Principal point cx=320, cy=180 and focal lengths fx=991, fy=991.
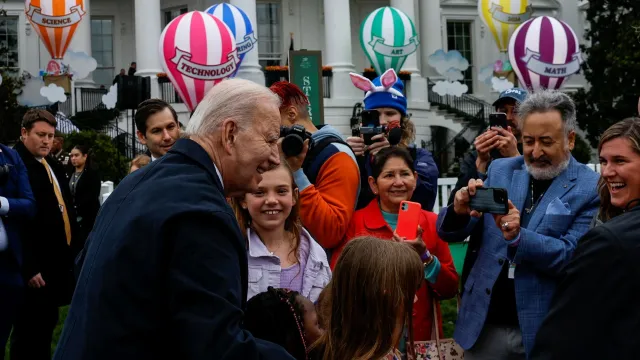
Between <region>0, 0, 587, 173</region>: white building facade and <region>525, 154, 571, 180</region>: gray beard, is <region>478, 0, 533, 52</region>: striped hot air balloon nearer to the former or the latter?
<region>0, 0, 587, 173</region>: white building facade

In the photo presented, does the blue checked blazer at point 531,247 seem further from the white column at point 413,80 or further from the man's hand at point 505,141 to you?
the white column at point 413,80

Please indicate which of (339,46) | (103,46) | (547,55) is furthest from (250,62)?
(547,55)

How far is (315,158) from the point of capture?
542cm

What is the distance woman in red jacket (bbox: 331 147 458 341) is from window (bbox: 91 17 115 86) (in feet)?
103

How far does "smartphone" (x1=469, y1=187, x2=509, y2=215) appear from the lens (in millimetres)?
4586

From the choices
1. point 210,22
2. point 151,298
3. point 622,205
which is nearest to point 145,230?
point 151,298

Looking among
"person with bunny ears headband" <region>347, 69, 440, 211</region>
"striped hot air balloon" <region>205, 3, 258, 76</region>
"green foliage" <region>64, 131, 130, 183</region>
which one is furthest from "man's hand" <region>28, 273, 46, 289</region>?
"green foliage" <region>64, 131, 130, 183</region>

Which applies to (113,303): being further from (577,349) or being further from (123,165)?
(123,165)

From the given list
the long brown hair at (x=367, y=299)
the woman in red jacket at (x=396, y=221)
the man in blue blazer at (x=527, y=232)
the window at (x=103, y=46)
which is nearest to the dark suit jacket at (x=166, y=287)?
the long brown hair at (x=367, y=299)

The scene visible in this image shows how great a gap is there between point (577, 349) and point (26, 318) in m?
5.29

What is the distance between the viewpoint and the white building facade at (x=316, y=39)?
32.6m

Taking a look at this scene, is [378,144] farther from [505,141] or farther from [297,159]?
[297,159]

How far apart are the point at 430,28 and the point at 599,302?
1339 inches

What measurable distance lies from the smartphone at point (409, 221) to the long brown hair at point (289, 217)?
512 mm
